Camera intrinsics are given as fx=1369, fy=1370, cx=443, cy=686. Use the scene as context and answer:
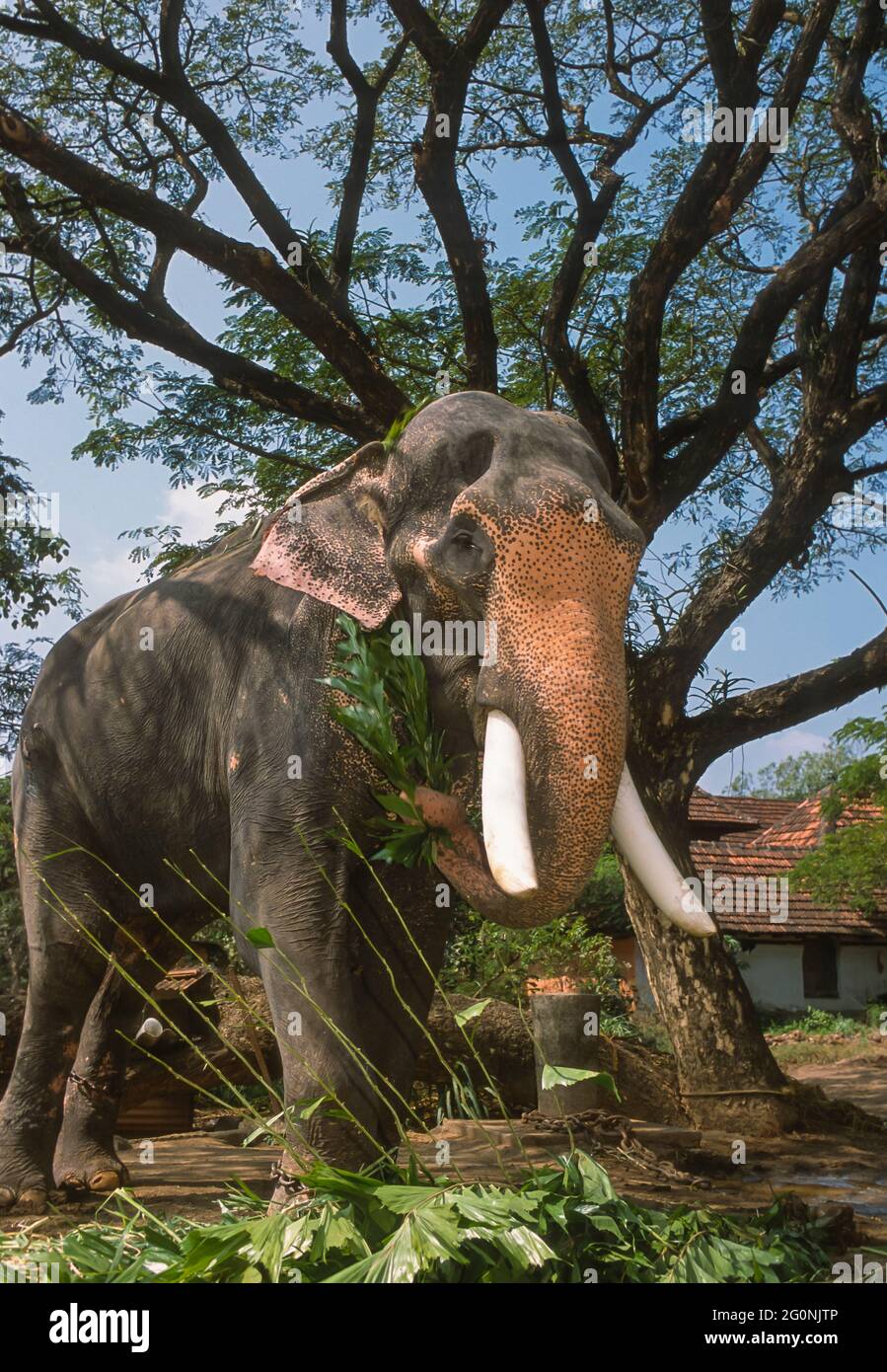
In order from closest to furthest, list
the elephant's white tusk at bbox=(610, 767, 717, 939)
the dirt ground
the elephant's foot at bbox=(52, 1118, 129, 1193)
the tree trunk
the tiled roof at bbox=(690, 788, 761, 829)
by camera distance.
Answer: the elephant's white tusk at bbox=(610, 767, 717, 939)
the elephant's foot at bbox=(52, 1118, 129, 1193)
the tree trunk
the dirt ground
the tiled roof at bbox=(690, 788, 761, 829)

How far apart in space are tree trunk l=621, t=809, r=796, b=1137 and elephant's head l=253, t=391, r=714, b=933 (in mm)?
5216

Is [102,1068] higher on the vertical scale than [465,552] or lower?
lower

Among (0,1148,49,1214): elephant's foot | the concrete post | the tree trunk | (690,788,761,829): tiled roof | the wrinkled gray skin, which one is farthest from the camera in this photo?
(690,788,761,829): tiled roof

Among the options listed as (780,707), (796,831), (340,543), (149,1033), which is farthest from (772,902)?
(340,543)

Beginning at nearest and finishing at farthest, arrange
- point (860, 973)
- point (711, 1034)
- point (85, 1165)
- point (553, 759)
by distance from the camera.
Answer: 1. point (553, 759)
2. point (85, 1165)
3. point (711, 1034)
4. point (860, 973)

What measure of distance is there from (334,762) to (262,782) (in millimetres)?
266

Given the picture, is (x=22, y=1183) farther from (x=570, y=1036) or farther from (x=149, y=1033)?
(x=570, y=1036)

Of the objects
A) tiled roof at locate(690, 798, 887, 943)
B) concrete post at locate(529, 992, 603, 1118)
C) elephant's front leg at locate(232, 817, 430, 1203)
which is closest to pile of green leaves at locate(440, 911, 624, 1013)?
concrete post at locate(529, 992, 603, 1118)

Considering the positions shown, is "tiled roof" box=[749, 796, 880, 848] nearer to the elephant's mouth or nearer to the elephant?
the elephant

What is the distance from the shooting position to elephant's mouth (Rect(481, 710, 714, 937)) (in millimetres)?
3672

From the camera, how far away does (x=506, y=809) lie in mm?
3766

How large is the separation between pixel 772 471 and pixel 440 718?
30.1 feet
